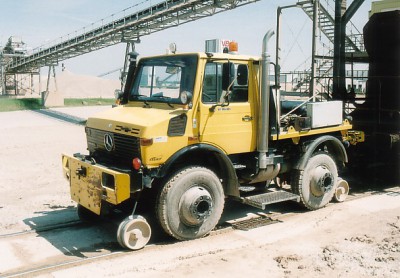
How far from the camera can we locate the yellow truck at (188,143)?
5918 millimetres

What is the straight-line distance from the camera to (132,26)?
2327 centimetres

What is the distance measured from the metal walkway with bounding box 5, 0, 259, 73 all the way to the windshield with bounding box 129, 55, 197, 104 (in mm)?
11564

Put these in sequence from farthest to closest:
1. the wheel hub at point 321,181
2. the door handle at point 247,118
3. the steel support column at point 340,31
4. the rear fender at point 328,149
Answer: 1. the steel support column at point 340,31
2. the wheel hub at point 321,181
3. the rear fender at point 328,149
4. the door handle at point 247,118

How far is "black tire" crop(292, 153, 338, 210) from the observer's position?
7707mm

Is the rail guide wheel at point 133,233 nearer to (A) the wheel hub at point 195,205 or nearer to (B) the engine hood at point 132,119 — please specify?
(A) the wheel hub at point 195,205

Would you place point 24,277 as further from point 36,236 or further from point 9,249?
point 36,236

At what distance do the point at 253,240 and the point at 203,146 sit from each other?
1.65 meters

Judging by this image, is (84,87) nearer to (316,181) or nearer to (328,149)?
(328,149)

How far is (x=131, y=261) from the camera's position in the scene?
5.64m

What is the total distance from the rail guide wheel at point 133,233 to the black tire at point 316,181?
308 cm

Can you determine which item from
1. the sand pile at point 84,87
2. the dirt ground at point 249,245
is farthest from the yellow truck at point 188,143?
the sand pile at point 84,87

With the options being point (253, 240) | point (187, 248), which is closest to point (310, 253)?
point (253, 240)

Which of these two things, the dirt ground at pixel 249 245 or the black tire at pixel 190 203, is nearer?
the dirt ground at pixel 249 245

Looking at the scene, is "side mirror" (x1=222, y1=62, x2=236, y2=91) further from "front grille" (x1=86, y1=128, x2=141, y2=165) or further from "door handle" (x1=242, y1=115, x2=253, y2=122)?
"front grille" (x1=86, y1=128, x2=141, y2=165)
